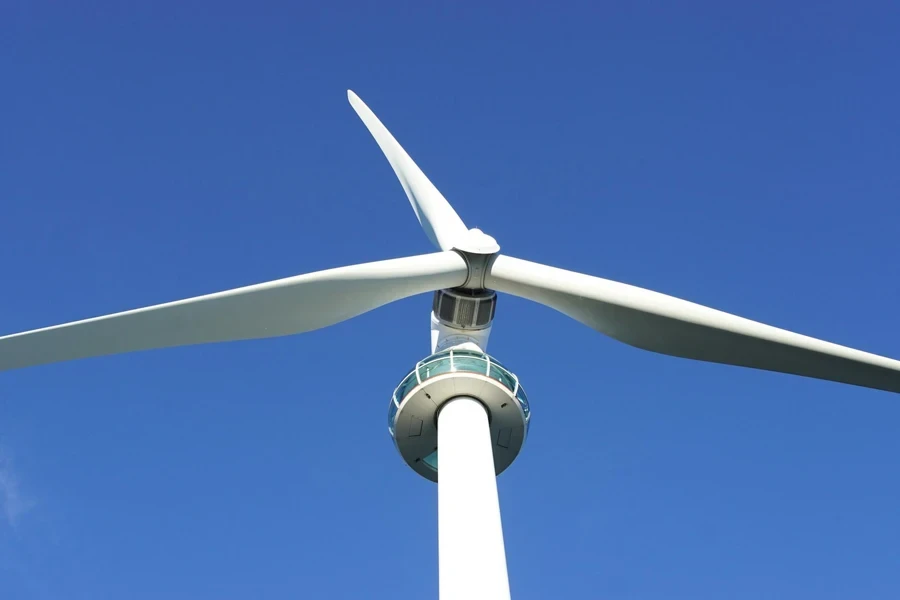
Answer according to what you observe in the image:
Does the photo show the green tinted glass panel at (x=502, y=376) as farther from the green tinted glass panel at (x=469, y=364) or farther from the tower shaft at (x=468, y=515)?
the tower shaft at (x=468, y=515)

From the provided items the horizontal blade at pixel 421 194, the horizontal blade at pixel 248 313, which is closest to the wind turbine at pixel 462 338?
the horizontal blade at pixel 248 313

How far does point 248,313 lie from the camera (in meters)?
19.8

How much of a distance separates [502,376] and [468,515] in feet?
17.1

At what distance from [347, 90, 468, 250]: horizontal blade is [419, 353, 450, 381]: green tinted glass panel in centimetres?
326

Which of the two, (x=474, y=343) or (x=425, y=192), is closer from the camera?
(x=474, y=343)

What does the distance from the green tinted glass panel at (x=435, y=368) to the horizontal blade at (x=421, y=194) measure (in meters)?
3.26

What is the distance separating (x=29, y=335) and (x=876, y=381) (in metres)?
18.4

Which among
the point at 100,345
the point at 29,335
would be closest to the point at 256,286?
the point at 100,345

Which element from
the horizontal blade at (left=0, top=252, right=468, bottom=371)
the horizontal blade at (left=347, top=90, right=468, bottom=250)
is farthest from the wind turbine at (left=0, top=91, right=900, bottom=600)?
the horizontal blade at (left=347, top=90, right=468, bottom=250)

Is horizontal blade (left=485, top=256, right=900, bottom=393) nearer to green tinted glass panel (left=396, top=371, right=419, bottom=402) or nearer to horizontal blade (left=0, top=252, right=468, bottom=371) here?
horizontal blade (left=0, top=252, right=468, bottom=371)

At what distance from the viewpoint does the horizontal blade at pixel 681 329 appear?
21.0m

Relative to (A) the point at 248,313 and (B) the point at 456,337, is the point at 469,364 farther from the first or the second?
(A) the point at 248,313

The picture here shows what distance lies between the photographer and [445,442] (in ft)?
69.2

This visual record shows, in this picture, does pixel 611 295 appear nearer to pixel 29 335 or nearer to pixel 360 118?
pixel 29 335
